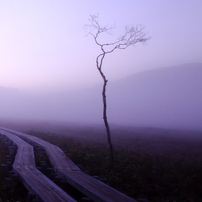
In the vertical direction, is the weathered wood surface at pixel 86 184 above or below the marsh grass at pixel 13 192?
above

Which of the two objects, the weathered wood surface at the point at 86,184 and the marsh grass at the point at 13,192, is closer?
the weathered wood surface at the point at 86,184

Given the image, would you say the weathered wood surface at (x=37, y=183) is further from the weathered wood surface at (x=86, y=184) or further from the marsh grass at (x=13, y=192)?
the weathered wood surface at (x=86, y=184)

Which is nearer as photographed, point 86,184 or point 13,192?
point 86,184

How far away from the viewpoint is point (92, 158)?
11258 mm

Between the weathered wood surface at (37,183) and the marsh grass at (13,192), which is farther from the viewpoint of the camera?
the marsh grass at (13,192)

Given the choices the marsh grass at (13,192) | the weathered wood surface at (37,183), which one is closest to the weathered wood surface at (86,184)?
the weathered wood surface at (37,183)

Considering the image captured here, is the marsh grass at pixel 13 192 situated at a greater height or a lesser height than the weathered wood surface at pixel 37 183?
lesser

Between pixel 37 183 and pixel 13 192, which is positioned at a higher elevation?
pixel 37 183

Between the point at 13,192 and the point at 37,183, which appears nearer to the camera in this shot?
the point at 37,183

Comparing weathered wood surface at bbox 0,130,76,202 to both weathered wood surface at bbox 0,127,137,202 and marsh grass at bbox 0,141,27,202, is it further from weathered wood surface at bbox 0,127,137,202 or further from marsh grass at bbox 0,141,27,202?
weathered wood surface at bbox 0,127,137,202

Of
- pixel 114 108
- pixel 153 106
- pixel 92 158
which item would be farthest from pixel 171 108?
pixel 92 158

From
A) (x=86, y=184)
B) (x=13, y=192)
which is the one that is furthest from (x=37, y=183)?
(x=86, y=184)

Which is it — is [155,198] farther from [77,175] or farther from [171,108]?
[171,108]

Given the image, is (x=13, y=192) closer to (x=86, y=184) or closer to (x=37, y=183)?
(x=37, y=183)
